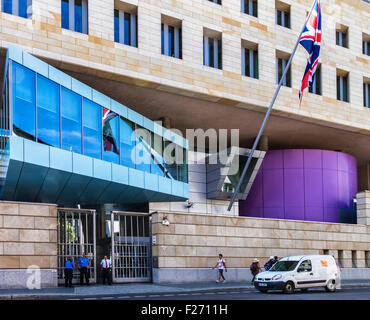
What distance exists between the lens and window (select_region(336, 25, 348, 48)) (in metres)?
43.6

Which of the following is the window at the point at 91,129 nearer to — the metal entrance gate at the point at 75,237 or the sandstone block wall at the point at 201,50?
the sandstone block wall at the point at 201,50

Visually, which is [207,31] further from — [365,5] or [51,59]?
[365,5]

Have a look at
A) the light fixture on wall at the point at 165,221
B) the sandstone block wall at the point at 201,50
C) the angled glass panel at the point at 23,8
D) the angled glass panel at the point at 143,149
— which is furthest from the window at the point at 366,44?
the angled glass panel at the point at 23,8

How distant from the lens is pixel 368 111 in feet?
145

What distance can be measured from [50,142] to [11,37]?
6136 mm

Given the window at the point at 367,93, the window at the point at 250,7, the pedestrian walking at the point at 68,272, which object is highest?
the window at the point at 250,7

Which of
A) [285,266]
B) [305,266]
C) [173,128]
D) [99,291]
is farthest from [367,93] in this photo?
[99,291]

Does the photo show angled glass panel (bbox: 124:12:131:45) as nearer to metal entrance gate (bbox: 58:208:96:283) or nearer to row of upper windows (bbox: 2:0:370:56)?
row of upper windows (bbox: 2:0:370:56)

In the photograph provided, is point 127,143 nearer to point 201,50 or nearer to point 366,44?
point 201,50

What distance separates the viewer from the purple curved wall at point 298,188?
44.0 m

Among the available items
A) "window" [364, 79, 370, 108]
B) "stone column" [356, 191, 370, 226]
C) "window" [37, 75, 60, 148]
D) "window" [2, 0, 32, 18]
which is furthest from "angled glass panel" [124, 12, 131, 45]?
"window" [364, 79, 370, 108]

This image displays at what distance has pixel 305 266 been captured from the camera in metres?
23.5

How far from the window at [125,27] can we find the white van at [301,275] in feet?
51.6

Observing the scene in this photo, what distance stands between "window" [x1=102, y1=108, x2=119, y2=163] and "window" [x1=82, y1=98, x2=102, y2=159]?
0.40 m
